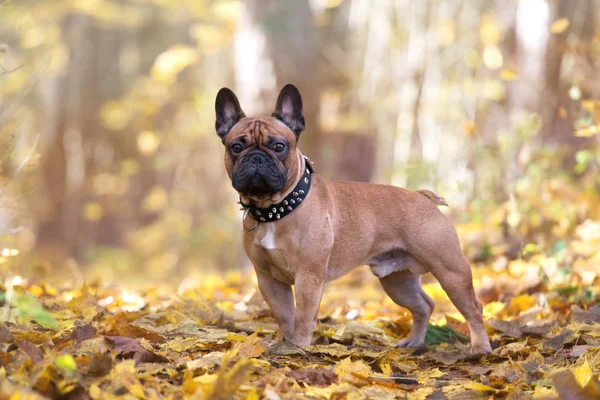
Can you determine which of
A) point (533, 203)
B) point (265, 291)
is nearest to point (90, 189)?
point (533, 203)

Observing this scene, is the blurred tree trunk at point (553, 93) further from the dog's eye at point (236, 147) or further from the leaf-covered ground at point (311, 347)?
the dog's eye at point (236, 147)

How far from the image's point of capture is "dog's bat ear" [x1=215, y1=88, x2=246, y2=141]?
4879mm

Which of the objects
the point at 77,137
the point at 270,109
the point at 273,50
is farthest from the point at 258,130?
the point at 77,137

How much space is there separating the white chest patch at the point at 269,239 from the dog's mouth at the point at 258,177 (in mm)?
236

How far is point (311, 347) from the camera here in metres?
4.36

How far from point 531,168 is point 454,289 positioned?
3.08m

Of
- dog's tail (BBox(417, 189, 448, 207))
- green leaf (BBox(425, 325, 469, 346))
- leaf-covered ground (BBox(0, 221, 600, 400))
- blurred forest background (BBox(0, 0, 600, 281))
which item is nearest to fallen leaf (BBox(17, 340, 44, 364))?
leaf-covered ground (BBox(0, 221, 600, 400))

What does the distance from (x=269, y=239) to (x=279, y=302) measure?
1.78 feet

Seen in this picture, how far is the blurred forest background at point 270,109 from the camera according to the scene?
8.28 m

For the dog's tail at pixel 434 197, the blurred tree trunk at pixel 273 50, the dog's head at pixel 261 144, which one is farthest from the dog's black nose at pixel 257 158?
the blurred tree trunk at pixel 273 50

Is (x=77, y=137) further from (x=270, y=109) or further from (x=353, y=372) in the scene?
(x=353, y=372)

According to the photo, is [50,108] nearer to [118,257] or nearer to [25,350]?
[118,257]

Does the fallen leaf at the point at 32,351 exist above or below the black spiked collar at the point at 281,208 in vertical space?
below

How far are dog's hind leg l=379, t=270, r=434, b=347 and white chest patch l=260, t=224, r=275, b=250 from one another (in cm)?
146
